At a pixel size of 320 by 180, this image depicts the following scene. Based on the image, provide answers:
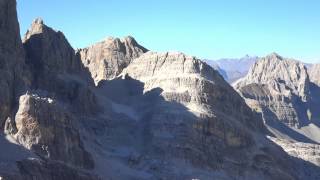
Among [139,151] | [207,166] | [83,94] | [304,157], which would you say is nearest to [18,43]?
[83,94]

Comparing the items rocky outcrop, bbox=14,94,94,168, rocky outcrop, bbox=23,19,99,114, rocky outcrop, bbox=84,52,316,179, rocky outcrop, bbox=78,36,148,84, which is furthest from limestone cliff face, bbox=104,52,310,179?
rocky outcrop, bbox=14,94,94,168

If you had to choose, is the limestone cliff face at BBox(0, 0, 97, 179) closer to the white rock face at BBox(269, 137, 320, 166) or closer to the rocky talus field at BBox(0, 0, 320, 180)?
the rocky talus field at BBox(0, 0, 320, 180)

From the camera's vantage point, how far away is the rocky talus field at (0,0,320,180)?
11619 centimetres

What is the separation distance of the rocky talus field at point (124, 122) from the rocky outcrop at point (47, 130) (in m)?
0.13

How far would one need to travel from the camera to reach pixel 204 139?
147 m

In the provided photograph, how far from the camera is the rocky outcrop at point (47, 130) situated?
377 feet

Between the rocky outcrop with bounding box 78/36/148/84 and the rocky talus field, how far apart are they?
5.28m

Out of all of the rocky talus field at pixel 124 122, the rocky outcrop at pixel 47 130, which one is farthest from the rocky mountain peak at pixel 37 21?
the rocky outcrop at pixel 47 130

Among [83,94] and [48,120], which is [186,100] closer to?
[83,94]

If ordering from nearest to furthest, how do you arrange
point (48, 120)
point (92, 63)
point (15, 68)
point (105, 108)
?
point (48, 120) < point (15, 68) < point (105, 108) < point (92, 63)

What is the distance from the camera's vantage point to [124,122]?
150 metres

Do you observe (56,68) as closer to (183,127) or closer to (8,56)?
(8,56)

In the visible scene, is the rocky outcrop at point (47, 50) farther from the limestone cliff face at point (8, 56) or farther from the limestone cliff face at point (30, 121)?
the limestone cliff face at point (8, 56)

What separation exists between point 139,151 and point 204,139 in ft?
37.7
